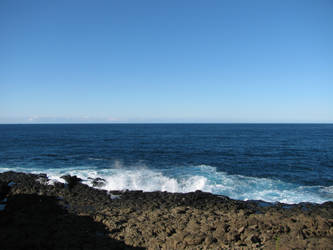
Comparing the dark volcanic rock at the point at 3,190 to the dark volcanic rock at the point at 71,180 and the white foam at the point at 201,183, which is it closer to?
the white foam at the point at 201,183

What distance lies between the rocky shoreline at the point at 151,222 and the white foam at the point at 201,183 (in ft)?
7.38

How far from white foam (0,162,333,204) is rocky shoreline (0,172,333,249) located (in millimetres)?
2249

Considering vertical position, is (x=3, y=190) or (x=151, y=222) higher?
(x=3, y=190)

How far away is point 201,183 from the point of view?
22891 mm

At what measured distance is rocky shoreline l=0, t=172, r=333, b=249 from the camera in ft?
34.0

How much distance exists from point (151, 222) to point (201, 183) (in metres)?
11.0

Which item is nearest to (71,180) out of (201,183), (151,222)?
(151,222)

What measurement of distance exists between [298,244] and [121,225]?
953cm

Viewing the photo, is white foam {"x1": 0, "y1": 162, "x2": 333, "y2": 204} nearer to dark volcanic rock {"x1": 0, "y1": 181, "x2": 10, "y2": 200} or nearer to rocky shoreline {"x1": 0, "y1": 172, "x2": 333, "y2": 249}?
rocky shoreline {"x1": 0, "y1": 172, "x2": 333, "y2": 249}

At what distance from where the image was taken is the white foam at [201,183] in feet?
64.4

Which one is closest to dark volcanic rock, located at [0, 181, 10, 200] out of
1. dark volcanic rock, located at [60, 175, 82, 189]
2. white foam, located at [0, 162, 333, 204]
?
white foam, located at [0, 162, 333, 204]

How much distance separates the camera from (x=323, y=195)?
19.6m

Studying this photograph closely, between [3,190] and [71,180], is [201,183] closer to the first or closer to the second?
[71,180]

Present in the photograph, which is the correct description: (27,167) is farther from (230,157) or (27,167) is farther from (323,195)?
(323,195)
